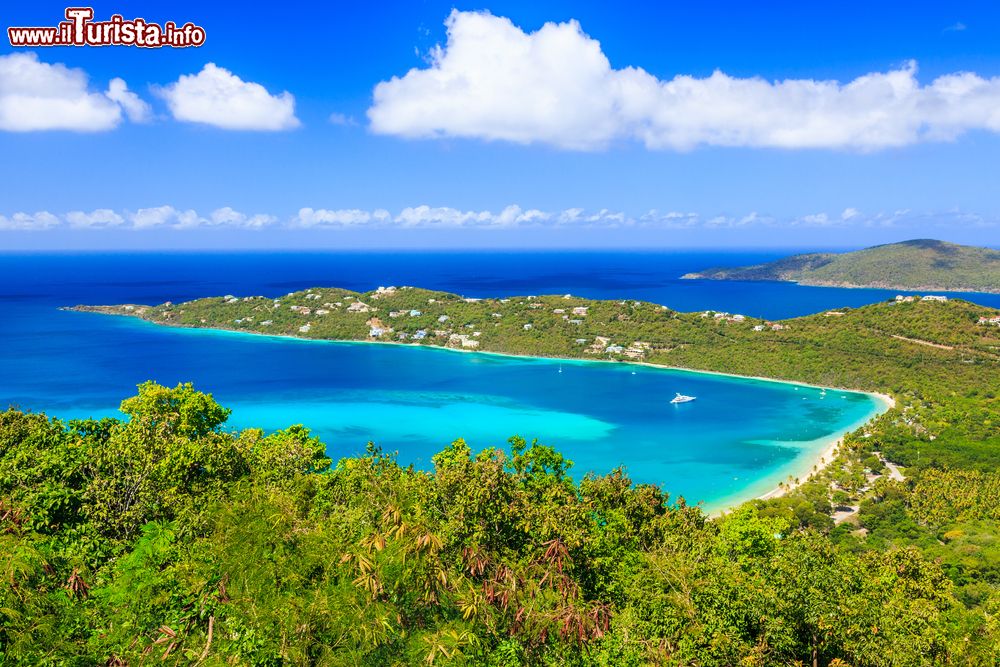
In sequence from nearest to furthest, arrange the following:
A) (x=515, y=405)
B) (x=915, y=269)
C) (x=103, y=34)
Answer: (x=103, y=34)
(x=515, y=405)
(x=915, y=269)

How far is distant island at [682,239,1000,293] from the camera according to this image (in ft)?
518

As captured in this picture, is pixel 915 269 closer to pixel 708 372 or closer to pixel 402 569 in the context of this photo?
pixel 708 372

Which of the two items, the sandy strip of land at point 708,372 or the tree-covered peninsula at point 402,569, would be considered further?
the sandy strip of land at point 708,372

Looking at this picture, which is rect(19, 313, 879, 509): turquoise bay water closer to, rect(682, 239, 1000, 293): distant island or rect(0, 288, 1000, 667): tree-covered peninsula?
rect(0, 288, 1000, 667): tree-covered peninsula

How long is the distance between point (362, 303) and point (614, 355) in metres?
41.9

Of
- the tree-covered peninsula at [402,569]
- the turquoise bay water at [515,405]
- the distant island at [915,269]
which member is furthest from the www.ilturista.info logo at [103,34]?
the distant island at [915,269]

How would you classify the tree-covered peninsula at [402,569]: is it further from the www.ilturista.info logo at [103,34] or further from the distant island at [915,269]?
the distant island at [915,269]

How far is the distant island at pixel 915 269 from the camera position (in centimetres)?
15800

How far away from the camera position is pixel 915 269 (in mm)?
169625

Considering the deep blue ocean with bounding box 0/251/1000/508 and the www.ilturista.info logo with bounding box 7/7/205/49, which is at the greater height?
the www.ilturista.info logo with bounding box 7/7/205/49

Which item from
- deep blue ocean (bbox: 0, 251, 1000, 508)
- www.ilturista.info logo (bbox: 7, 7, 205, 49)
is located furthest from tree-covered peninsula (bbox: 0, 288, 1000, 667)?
deep blue ocean (bbox: 0, 251, 1000, 508)

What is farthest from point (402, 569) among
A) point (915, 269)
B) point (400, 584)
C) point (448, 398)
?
point (915, 269)

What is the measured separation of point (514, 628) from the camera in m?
7.94

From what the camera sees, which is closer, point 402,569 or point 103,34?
point 402,569
